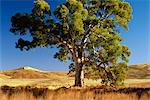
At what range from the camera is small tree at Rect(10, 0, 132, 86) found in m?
35.1

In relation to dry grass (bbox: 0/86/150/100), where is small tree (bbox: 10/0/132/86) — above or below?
above

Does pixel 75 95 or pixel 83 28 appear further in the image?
pixel 83 28

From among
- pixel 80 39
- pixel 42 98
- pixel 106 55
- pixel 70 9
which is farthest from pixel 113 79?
pixel 42 98

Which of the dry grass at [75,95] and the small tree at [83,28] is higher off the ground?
the small tree at [83,28]

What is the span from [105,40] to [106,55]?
129cm

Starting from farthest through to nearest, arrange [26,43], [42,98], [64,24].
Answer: [26,43] < [64,24] < [42,98]

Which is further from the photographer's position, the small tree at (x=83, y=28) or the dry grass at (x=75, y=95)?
the small tree at (x=83, y=28)

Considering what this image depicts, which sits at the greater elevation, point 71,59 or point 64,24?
point 64,24

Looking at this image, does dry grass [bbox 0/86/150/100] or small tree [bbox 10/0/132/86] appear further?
small tree [bbox 10/0/132/86]

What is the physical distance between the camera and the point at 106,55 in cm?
3538

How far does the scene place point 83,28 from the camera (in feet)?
118

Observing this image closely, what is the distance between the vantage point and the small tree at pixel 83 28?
35.1 metres

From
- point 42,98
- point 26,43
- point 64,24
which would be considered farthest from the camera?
point 26,43

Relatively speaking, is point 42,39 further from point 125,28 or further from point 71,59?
point 125,28
